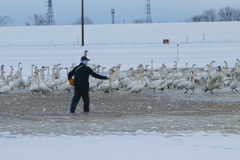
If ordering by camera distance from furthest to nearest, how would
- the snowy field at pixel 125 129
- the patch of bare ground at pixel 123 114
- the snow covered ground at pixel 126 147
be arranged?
1. the patch of bare ground at pixel 123 114
2. the snowy field at pixel 125 129
3. the snow covered ground at pixel 126 147

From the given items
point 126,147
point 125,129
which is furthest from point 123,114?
point 126,147

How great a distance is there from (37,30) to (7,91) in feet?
131

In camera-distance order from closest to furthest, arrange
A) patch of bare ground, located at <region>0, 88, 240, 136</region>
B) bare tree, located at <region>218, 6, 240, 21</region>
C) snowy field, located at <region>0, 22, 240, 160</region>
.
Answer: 1. snowy field, located at <region>0, 22, 240, 160</region>
2. patch of bare ground, located at <region>0, 88, 240, 136</region>
3. bare tree, located at <region>218, 6, 240, 21</region>

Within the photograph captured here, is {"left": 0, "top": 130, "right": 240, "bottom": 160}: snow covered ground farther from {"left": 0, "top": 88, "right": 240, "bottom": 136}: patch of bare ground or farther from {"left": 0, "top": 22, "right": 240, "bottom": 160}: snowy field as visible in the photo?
{"left": 0, "top": 88, "right": 240, "bottom": 136}: patch of bare ground

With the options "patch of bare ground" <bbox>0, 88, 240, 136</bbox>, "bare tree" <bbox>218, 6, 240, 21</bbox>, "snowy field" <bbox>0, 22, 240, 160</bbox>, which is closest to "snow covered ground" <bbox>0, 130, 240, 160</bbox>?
"snowy field" <bbox>0, 22, 240, 160</bbox>

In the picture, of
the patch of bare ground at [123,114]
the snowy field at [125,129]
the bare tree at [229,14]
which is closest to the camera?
the snowy field at [125,129]

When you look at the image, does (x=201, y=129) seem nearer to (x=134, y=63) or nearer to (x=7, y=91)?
(x=7, y=91)

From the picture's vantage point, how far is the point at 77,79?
999 cm

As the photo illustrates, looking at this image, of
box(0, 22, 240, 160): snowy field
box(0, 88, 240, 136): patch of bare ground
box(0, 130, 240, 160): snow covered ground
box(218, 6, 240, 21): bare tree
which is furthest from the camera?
box(218, 6, 240, 21): bare tree

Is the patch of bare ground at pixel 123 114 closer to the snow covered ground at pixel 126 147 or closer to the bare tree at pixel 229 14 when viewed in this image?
the snow covered ground at pixel 126 147

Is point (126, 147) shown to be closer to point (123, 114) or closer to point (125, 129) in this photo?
point (125, 129)

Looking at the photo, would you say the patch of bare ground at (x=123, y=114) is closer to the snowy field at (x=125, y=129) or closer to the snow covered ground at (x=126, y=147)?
the snowy field at (x=125, y=129)

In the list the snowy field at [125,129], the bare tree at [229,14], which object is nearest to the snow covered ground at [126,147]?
the snowy field at [125,129]

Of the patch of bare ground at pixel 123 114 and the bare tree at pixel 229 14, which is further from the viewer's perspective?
the bare tree at pixel 229 14
